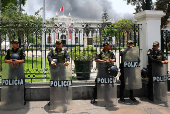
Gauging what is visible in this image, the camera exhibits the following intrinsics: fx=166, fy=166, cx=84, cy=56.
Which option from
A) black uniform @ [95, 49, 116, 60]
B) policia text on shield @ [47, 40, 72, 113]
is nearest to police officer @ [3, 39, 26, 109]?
policia text on shield @ [47, 40, 72, 113]

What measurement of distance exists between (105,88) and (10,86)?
268 cm

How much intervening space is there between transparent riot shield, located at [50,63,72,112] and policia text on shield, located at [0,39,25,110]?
35.5 inches

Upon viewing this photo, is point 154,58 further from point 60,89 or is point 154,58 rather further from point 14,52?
point 14,52

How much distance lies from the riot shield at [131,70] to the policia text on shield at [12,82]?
3.07 m

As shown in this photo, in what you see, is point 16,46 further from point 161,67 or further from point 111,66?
A: point 161,67

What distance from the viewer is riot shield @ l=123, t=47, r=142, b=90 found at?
5.14 m

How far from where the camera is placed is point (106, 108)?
15.6 feet

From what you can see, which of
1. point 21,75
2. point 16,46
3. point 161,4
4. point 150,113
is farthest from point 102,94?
point 161,4

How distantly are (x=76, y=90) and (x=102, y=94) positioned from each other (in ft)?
3.37

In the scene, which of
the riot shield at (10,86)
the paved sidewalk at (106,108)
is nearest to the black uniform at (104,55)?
the paved sidewalk at (106,108)

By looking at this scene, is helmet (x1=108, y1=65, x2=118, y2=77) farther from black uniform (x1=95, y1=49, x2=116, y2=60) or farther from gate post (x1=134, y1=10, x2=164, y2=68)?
gate post (x1=134, y1=10, x2=164, y2=68)

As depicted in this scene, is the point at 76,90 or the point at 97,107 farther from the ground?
the point at 76,90

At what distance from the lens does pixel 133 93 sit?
5.72 m

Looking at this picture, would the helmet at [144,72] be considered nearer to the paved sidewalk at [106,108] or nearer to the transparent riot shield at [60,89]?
the paved sidewalk at [106,108]
